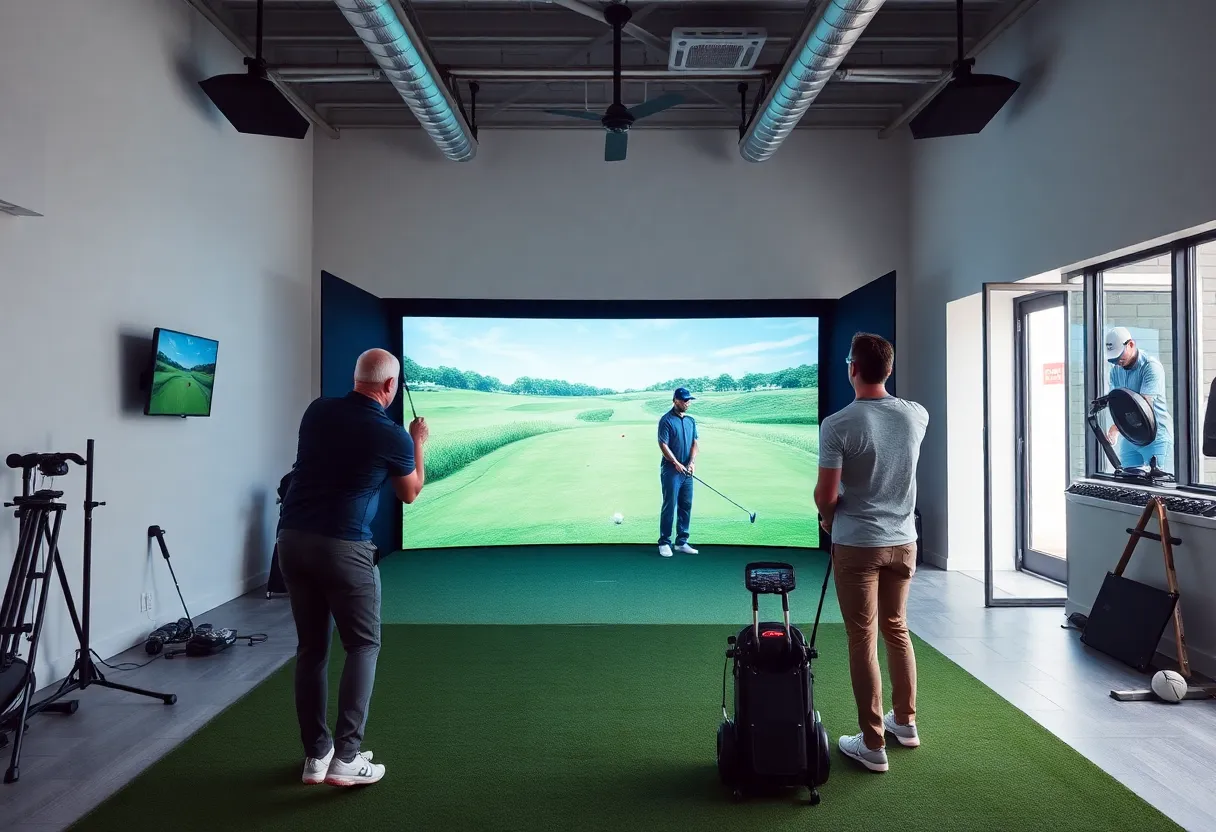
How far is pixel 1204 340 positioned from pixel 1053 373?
6.54 ft

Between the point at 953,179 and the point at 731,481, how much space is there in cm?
404

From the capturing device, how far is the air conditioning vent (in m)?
5.12

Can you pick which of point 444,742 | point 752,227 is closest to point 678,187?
point 752,227

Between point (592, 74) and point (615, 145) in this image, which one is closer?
point (615, 145)

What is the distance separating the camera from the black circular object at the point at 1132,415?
4.56 m

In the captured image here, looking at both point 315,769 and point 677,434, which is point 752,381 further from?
point 315,769

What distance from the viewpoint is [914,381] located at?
7.43 meters

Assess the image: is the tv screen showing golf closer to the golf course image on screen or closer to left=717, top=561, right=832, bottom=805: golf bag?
the golf course image on screen

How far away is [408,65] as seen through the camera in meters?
5.10

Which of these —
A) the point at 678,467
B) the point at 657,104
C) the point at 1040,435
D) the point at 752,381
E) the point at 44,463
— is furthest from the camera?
the point at 752,381

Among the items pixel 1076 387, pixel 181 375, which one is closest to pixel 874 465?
pixel 1076 387

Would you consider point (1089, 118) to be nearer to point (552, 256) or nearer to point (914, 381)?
point (914, 381)

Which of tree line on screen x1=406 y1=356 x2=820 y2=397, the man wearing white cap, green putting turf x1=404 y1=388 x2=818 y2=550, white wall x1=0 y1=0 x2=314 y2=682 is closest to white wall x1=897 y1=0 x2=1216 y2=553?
the man wearing white cap

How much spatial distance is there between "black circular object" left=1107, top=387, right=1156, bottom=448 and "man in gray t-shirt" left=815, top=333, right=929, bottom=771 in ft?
8.20
